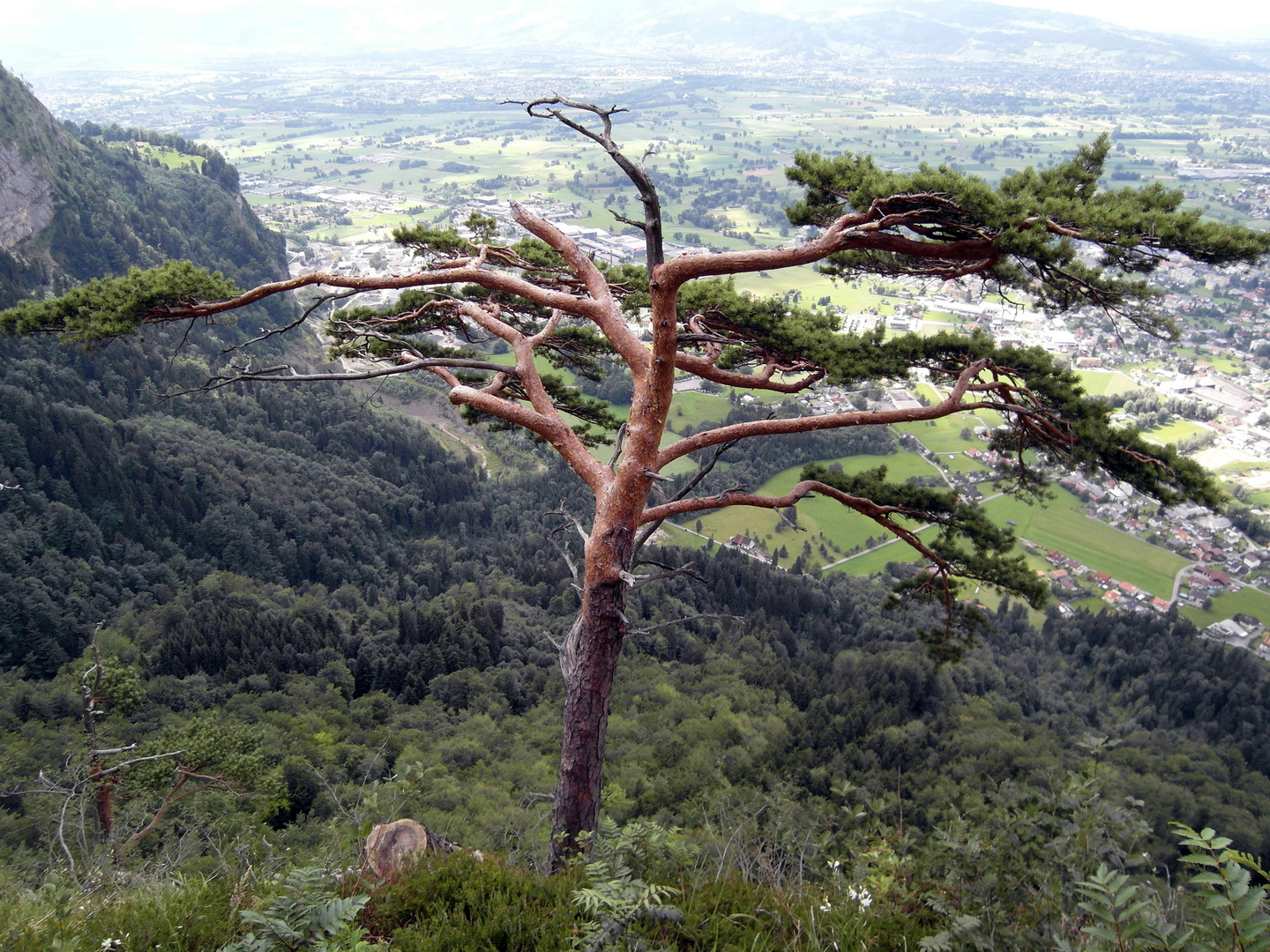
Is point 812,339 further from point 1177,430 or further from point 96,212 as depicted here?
point 96,212

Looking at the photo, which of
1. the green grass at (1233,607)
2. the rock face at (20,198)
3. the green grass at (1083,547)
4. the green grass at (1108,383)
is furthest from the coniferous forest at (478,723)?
the green grass at (1108,383)

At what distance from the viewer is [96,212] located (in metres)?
69.1

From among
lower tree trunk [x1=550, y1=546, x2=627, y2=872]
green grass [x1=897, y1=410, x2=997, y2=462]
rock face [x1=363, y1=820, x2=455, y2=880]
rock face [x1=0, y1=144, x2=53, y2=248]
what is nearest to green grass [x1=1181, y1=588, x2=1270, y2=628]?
green grass [x1=897, y1=410, x2=997, y2=462]

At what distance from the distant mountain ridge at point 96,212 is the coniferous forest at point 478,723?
176cm

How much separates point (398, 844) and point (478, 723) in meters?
22.5

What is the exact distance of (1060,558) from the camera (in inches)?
1933

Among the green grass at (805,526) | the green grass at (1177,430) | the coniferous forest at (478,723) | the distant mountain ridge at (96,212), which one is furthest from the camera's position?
the distant mountain ridge at (96,212)

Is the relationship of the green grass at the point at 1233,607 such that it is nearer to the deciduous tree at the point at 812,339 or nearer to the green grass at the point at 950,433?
the green grass at the point at 950,433

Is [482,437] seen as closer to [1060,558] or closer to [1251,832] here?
[1060,558]

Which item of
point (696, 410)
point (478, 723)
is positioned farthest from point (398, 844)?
point (696, 410)

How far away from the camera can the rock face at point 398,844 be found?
5461mm

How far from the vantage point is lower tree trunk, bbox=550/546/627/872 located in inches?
261

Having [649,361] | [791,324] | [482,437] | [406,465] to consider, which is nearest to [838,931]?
[649,361]

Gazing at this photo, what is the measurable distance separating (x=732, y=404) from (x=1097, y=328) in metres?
46.0
